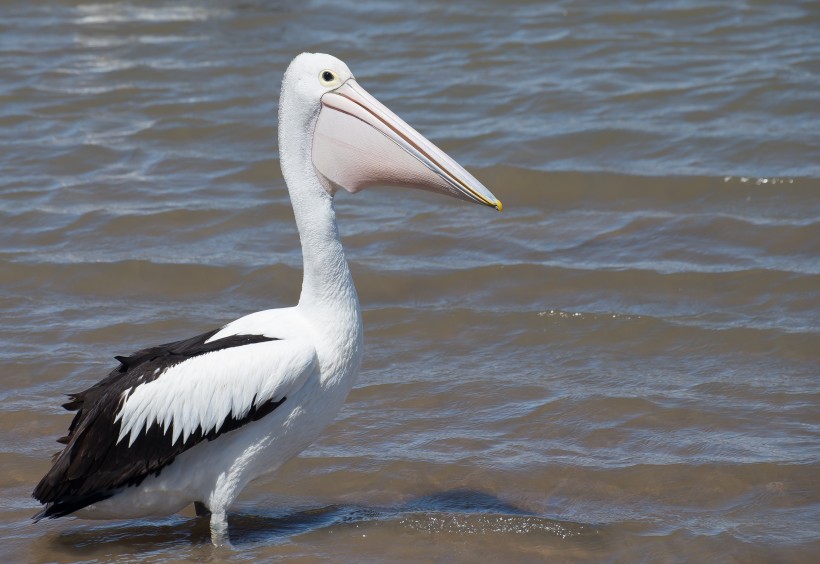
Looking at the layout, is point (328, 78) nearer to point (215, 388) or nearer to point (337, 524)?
point (215, 388)

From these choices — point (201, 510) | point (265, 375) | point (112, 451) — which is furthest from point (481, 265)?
point (112, 451)

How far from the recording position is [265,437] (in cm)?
401

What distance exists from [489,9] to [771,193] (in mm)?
4488

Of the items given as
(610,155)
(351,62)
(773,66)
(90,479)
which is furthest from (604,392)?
(351,62)

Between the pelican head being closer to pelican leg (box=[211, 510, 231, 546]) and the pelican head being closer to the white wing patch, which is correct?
the white wing patch

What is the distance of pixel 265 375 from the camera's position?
3896 mm

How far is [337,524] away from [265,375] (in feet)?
2.32

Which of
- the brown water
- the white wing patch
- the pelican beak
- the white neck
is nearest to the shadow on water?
the brown water

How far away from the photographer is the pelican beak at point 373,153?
3980 mm

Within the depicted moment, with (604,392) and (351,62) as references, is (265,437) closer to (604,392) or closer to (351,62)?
(604,392)

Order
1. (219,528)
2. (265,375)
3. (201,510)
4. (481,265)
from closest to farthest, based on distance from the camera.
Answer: (265,375) < (219,528) < (201,510) < (481,265)

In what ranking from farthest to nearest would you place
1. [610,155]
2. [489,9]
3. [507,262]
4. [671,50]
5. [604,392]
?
[489,9] < [671,50] < [610,155] < [507,262] < [604,392]

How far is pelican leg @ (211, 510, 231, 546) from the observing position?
4.04 m

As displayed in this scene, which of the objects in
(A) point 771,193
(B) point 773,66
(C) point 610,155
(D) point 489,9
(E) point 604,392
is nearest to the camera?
(E) point 604,392
